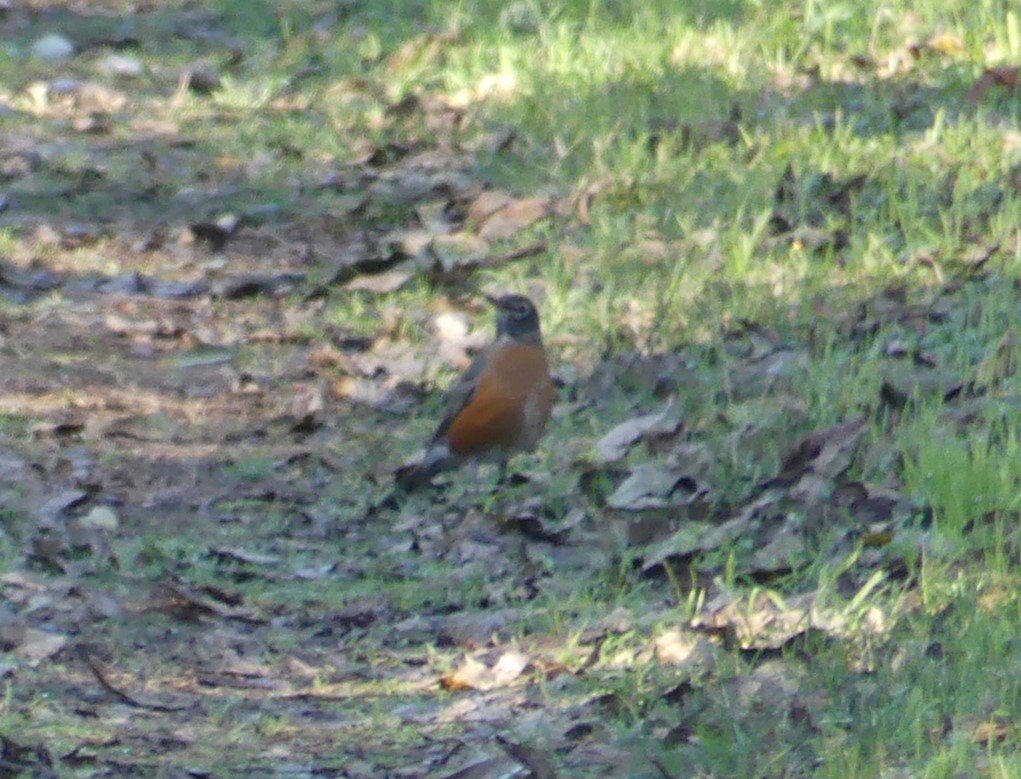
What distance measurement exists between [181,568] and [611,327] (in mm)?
2030

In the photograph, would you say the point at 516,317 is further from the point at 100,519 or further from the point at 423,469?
the point at 100,519

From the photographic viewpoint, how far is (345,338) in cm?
702

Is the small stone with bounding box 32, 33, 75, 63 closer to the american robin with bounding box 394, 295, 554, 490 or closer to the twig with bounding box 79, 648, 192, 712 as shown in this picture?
the american robin with bounding box 394, 295, 554, 490

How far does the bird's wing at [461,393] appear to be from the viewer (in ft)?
19.3

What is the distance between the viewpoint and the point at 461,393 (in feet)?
19.7

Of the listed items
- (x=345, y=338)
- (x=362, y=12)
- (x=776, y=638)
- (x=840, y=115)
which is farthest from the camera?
(x=362, y=12)

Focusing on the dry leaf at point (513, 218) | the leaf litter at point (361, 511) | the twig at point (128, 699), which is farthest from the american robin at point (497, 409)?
the twig at point (128, 699)

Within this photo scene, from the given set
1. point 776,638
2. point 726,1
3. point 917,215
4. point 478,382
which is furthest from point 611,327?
point 726,1

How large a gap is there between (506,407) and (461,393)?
0.73 feet

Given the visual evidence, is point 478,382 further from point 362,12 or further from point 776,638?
point 362,12

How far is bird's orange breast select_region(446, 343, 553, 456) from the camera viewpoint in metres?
5.79

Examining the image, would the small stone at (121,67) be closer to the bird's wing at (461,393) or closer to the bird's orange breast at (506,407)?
the bird's wing at (461,393)

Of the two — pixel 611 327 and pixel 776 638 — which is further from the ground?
pixel 776 638

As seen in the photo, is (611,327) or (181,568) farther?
(611,327)
